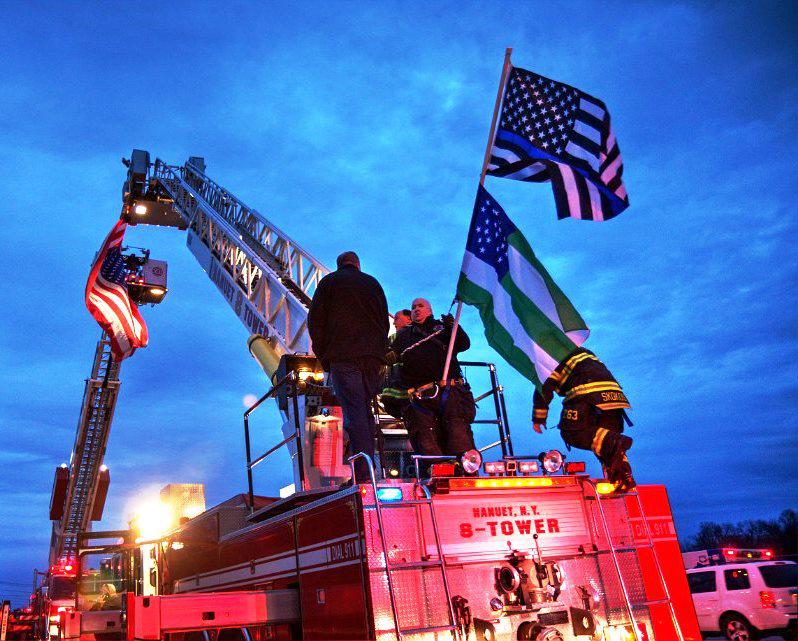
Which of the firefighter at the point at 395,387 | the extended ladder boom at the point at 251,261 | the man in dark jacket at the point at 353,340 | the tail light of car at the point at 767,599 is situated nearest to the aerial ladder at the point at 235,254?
the extended ladder boom at the point at 251,261

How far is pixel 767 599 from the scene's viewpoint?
14875 mm

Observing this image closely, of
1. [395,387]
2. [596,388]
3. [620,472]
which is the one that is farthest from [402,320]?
[620,472]

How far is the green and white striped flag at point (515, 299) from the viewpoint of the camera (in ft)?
20.4

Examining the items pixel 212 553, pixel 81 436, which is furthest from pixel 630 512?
pixel 81 436

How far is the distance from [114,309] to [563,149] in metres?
14.4

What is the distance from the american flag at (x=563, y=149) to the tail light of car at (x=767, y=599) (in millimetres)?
11601

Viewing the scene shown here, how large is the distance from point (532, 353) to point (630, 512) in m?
1.50

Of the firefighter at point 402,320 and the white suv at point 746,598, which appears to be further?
the white suv at point 746,598

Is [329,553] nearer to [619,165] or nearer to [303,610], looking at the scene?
[303,610]

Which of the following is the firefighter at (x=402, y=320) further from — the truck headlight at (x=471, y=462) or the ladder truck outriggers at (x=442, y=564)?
the truck headlight at (x=471, y=462)

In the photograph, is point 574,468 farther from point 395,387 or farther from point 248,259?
point 248,259

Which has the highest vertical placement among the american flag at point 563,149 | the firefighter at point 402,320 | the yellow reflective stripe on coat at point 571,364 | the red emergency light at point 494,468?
the american flag at point 563,149

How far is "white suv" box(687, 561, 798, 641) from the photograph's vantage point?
48.4 feet

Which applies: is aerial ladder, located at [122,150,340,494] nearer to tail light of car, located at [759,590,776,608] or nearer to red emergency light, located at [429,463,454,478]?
red emergency light, located at [429,463,454,478]
